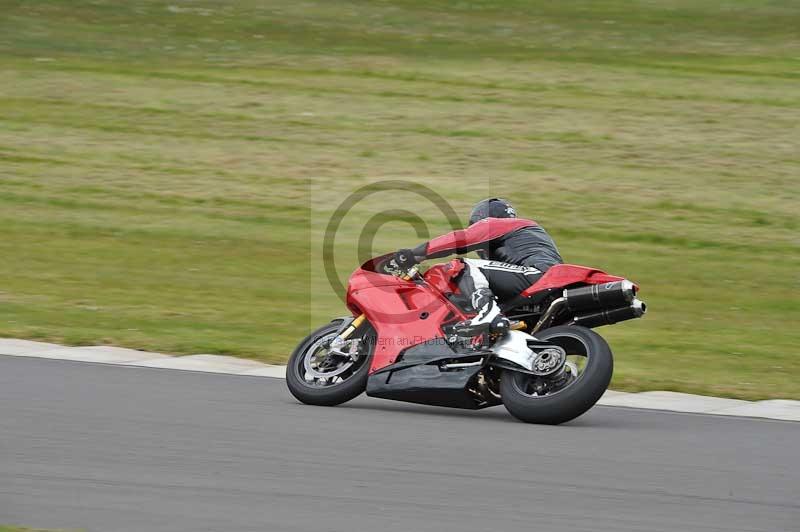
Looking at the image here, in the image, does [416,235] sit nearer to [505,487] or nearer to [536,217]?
[536,217]

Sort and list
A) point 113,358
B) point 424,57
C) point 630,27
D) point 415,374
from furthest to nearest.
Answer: point 630,27 → point 424,57 → point 113,358 → point 415,374

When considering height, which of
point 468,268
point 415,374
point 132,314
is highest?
point 468,268

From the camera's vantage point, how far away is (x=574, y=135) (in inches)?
978

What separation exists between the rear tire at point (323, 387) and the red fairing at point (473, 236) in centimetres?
84

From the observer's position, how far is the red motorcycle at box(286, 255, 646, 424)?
A: 9180 mm

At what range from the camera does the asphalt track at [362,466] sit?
6.85 metres

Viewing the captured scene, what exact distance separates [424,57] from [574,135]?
791 centimetres

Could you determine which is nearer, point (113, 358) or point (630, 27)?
point (113, 358)

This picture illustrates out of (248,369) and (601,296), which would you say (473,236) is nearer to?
(601,296)

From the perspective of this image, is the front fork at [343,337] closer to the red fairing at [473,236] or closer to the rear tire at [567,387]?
the red fairing at [473,236]

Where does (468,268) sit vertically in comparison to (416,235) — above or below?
above

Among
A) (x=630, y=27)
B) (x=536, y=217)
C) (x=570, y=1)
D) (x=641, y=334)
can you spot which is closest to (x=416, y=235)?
(x=536, y=217)

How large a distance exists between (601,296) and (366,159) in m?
14.5

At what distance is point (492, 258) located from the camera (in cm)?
1002
